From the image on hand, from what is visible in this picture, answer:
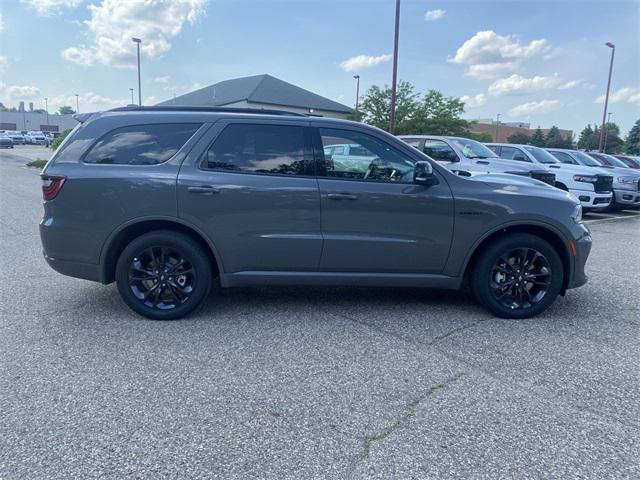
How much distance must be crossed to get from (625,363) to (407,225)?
81.3 inches

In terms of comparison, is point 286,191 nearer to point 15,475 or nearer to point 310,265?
point 310,265

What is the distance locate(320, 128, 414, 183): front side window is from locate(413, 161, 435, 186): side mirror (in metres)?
0.10

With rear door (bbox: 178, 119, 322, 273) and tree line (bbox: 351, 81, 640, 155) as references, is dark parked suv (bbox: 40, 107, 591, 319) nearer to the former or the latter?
rear door (bbox: 178, 119, 322, 273)

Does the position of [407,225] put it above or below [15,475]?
above

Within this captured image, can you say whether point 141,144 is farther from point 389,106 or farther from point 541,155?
point 389,106

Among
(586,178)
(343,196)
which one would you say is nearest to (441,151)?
(586,178)

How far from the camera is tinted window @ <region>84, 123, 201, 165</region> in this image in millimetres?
4371

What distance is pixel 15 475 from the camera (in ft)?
7.75

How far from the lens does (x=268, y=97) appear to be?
3728cm

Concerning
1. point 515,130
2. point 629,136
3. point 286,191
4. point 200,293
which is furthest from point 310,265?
point 629,136

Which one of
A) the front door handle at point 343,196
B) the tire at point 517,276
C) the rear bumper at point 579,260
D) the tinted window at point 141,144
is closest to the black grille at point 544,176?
the rear bumper at point 579,260

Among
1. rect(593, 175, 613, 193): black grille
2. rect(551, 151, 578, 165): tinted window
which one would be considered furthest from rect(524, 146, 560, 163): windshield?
rect(593, 175, 613, 193): black grille

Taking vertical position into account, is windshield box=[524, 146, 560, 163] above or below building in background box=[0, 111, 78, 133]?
below

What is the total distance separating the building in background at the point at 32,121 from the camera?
101438 millimetres
